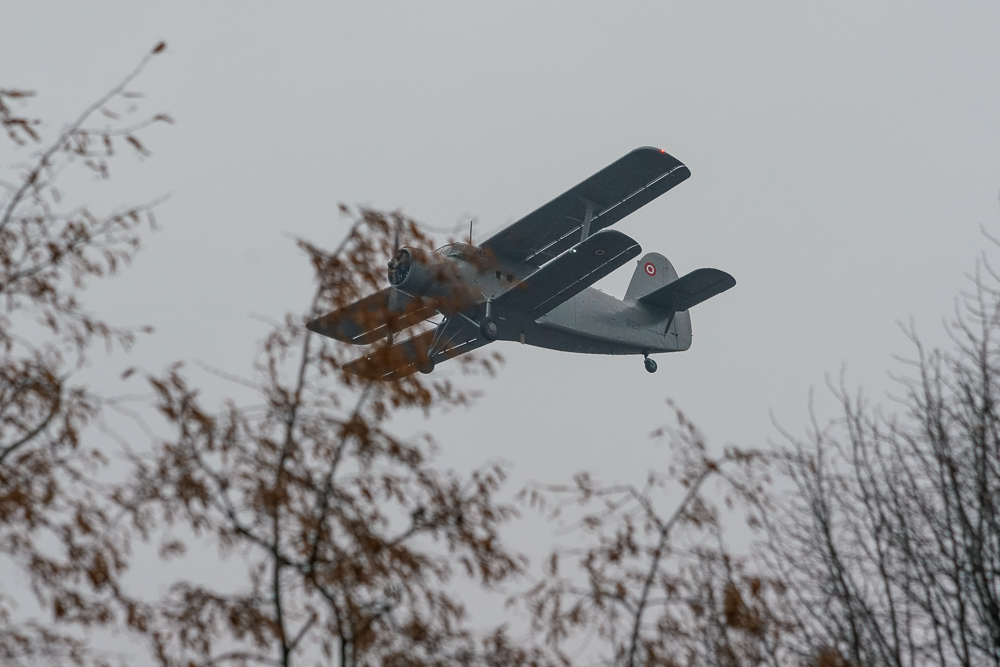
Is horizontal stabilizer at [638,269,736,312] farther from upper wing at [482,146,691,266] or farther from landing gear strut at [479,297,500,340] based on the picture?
landing gear strut at [479,297,500,340]

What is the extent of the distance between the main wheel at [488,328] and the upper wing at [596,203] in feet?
4.86

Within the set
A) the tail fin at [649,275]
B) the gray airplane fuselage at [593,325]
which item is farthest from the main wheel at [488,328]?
the tail fin at [649,275]

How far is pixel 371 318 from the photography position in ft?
19.4

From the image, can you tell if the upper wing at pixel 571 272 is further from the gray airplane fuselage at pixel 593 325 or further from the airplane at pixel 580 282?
the gray airplane fuselage at pixel 593 325

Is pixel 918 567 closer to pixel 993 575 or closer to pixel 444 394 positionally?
pixel 993 575

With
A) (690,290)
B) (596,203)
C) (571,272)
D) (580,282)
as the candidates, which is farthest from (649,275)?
(571,272)

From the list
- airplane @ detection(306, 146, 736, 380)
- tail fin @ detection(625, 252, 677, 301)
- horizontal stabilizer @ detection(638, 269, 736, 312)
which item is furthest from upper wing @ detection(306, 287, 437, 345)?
tail fin @ detection(625, 252, 677, 301)

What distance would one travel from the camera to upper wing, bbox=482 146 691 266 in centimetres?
2192

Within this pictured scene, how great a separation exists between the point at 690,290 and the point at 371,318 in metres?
21.0

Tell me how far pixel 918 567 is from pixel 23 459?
6294 mm

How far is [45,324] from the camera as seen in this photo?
6.84 metres

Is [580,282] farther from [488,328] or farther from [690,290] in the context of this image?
[690,290]

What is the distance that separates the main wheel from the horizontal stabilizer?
510 centimetres

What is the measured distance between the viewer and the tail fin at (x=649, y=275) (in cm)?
2852
